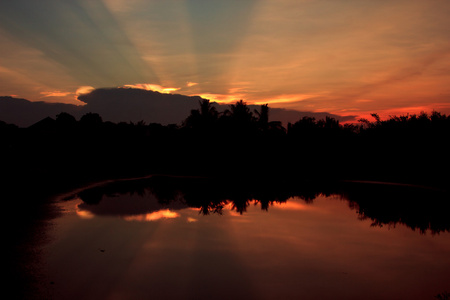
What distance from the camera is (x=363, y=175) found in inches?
1399

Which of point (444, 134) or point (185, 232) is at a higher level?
point (444, 134)

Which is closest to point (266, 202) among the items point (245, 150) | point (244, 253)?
point (244, 253)

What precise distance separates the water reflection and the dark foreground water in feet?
0.54

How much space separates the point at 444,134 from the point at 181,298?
30.9 meters

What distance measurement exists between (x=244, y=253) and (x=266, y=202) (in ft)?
31.8

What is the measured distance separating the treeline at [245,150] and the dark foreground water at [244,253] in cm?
1412

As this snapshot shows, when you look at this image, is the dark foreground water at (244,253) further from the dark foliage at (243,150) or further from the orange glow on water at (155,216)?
the dark foliage at (243,150)

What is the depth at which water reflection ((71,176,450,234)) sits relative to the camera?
14.8 metres

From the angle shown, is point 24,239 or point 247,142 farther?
point 247,142

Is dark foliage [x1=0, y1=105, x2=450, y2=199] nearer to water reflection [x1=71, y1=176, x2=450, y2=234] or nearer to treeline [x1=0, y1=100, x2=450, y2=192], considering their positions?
treeline [x1=0, y1=100, x2=450, y2=192]

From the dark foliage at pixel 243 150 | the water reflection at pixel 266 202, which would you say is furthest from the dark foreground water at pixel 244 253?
the dark foliage at pixel 243 150

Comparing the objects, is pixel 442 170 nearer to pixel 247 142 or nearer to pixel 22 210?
pixel 247 142

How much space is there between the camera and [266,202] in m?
19.0

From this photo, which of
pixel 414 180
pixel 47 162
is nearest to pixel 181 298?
pixel 414 180
